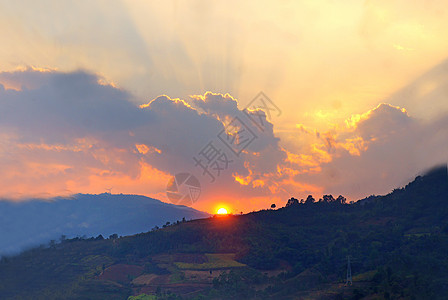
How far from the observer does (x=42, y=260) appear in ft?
554

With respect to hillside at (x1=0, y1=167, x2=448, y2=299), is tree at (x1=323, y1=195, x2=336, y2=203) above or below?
above

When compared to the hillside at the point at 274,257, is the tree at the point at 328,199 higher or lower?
higher

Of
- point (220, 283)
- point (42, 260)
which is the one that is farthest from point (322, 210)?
point (42, 260)

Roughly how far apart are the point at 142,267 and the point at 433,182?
10618 cm

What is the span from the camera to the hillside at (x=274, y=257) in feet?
364

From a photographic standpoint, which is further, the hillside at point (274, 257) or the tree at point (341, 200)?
the tree at point (341, 200)

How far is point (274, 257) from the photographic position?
14950cm

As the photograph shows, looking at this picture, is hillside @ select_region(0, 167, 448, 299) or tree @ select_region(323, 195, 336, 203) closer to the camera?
hillside @ select_region(0, 167, 448, 299)

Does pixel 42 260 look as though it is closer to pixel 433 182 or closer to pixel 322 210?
pixel 322 210

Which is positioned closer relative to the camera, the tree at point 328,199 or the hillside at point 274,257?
the hillside at point 274,257

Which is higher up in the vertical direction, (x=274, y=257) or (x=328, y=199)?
(x=328, y=199)

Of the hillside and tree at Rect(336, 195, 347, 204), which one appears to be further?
tree at Rect(336, 195, 347, 204)

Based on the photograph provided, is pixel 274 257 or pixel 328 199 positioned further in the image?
pixel 328 199

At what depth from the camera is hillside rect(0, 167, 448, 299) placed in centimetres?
11097
